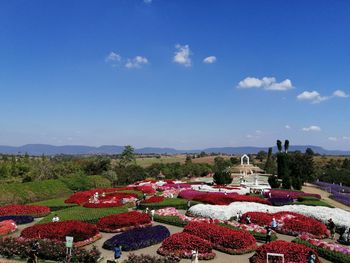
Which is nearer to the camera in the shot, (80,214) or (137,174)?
(80,214)

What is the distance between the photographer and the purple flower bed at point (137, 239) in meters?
20.3

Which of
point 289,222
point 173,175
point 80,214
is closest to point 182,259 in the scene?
point 289,222

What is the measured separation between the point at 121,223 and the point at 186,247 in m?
6.85

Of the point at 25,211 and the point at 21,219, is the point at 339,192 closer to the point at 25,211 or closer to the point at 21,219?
the point at 25,211

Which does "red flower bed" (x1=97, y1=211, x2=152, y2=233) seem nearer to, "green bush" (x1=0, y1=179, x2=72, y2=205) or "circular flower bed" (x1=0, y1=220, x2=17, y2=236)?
"circular flower bed" (x1=0, y1=220, x2=17, y2=236)

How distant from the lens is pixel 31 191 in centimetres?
4353

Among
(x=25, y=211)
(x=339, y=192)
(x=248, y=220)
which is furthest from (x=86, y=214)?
(x=339, y=192)

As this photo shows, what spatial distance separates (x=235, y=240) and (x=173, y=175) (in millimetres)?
56388

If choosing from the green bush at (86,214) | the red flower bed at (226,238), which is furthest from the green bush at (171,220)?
the green bush at (86,214)

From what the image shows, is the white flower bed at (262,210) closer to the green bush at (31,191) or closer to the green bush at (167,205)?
the green bush at (167,205)

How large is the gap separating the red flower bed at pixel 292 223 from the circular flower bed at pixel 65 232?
38.1 ft

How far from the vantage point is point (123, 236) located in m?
21.5

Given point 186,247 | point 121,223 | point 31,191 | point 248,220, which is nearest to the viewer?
point 186,247

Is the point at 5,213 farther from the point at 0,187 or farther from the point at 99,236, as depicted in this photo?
the point at 99,236
